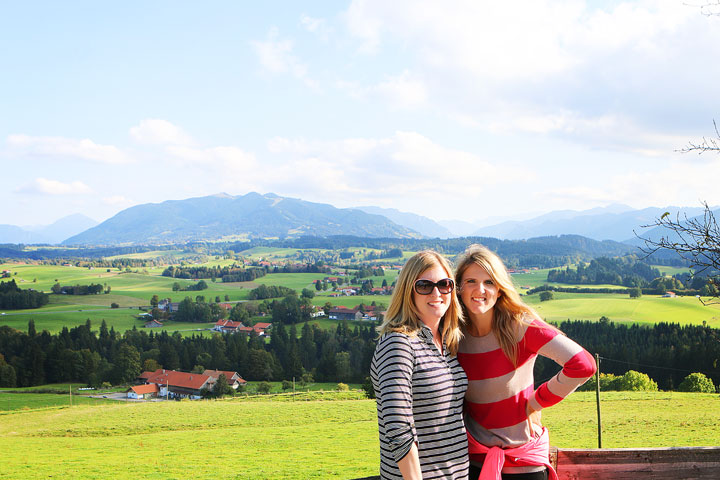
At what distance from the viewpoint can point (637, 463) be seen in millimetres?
3029

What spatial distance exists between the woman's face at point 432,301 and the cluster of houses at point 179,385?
64.9 meters

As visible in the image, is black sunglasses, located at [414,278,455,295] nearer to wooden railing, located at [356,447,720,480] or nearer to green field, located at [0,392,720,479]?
wooden railing, located at [356,447,720,480]

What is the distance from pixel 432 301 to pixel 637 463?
1.67 metres

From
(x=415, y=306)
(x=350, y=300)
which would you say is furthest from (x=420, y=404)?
(x=350, y=300)

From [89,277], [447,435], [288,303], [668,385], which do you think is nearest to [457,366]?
[447,435]

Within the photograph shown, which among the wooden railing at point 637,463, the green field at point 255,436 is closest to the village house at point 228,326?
the green field at point 255,436

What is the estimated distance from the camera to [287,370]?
67.6 meters

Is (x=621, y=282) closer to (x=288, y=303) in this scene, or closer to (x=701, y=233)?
(x=288, y=303)

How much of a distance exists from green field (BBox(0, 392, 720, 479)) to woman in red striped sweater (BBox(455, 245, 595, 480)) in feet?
38.9

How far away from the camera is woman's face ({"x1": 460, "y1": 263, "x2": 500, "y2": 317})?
2.93 meters

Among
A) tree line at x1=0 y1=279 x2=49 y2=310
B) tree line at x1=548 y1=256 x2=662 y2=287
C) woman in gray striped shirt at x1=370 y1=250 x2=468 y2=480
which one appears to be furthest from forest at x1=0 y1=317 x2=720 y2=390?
tree line at x1=548 y1=256 x2=662 y2=287

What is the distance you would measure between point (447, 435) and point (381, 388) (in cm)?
49

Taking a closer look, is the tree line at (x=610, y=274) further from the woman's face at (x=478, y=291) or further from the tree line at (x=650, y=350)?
the woman's face at (x=478, y=291)

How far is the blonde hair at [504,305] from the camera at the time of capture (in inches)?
112
